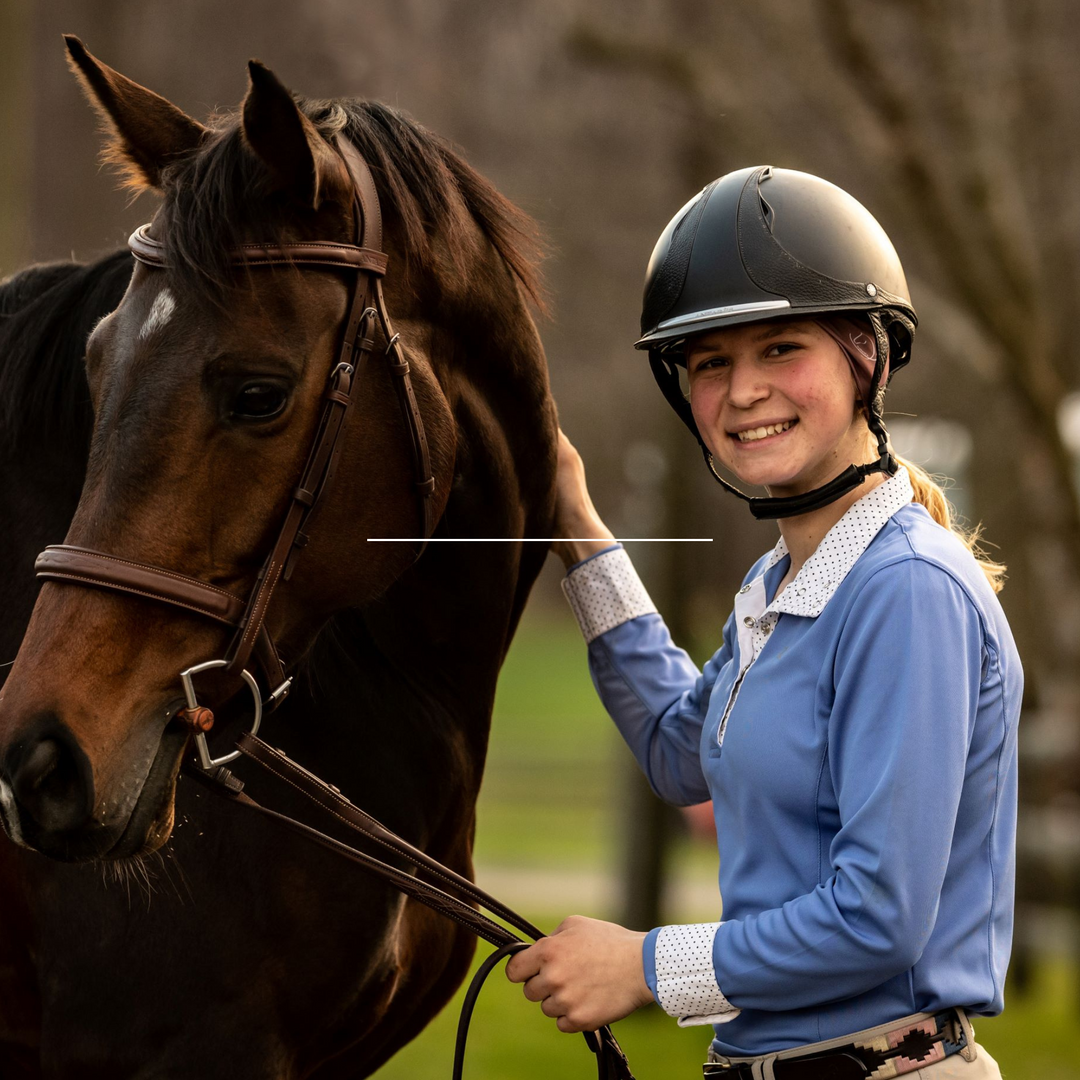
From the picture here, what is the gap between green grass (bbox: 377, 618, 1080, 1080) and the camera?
19.6 ft

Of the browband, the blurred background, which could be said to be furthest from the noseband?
the blurred background

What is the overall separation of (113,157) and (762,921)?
1.81m

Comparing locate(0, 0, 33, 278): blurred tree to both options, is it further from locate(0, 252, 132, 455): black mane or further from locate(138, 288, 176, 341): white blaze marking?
locate(138, 288, 176, 341): white blaze marking

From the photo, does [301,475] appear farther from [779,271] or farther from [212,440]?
[779,271]

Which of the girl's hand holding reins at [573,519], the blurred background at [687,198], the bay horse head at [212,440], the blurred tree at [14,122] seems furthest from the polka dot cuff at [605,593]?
the blurred tree at [14,122]

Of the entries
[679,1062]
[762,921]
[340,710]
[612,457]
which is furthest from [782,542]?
[612,457]

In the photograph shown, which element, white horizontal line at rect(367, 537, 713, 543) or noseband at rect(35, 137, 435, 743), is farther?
white horizontal line at rect(367, 537, 713, 543)

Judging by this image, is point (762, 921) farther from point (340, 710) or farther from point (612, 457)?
point (612, 457)

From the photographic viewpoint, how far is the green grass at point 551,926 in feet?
19.6

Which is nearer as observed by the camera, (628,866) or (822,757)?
(822,757)

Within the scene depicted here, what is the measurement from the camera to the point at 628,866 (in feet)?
23.5

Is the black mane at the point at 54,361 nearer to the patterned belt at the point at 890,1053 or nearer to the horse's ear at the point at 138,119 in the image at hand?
the horse's ear at the point at 138,119

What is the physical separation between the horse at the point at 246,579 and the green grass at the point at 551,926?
3386 millimetres

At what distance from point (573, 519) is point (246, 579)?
974mm
